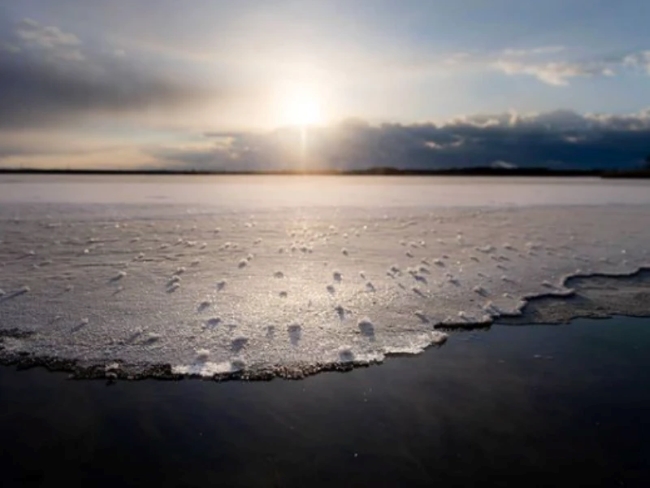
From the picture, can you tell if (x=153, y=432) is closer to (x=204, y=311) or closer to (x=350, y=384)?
(x=350, y=384)

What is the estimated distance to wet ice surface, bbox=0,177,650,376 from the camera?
5883mm

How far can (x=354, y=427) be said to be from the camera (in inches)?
168

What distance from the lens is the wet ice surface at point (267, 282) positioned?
5.88 metres

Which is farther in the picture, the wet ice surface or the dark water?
the wet ice surface

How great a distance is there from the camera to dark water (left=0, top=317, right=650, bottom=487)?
11.9 ft

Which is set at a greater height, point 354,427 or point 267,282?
point 267,282

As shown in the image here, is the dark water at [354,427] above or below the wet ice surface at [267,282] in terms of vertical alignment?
below

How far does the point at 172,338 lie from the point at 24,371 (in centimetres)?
154

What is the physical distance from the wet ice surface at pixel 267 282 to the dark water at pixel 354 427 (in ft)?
1.87

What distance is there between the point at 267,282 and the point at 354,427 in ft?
14.9

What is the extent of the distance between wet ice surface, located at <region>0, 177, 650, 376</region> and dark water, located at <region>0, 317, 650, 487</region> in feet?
1.87

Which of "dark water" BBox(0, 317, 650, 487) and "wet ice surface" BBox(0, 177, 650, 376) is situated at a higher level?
"wet ice surface" BBox(0, 177, 650, 376)

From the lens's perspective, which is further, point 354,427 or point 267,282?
point 267,282

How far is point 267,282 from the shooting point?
8.54 m
